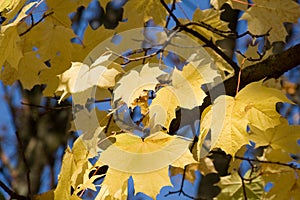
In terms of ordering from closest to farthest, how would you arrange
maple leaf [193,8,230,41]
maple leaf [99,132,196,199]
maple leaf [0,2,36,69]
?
maple leaf [99,132,196,199]
maple leaf [0,2,36,69]
maple leaf [193,8,230,41]

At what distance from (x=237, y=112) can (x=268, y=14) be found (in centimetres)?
41

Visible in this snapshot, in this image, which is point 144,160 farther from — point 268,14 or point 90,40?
point 268,14

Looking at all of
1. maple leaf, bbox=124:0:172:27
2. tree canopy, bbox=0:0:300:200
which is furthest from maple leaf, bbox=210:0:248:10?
maple leaf, bbox=124:0:172:27

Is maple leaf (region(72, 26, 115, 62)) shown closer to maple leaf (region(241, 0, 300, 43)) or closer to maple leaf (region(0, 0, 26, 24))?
maple leaf (region(0, 0, 26, 24))

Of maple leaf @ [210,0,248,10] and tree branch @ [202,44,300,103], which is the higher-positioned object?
maple leaf @ [210,0,248,10]

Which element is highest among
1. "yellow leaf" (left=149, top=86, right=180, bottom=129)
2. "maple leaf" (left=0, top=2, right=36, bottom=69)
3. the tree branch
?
"maple leaf" (left=0, top=2, right=36, bottom=69)

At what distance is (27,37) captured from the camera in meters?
1.21

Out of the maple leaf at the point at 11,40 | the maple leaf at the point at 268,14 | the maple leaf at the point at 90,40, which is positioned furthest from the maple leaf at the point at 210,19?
the maple leaf at the point at 11,40

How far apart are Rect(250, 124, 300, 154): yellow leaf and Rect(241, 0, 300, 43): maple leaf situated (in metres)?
0.23

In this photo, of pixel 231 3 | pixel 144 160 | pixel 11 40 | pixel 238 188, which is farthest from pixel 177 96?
pixel 238 188

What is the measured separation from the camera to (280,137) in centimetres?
120

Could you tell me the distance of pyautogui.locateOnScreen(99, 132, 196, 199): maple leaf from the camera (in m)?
0.81

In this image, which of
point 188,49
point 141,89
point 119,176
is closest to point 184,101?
point 141,89

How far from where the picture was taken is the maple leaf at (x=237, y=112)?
Answer: 0.87m
